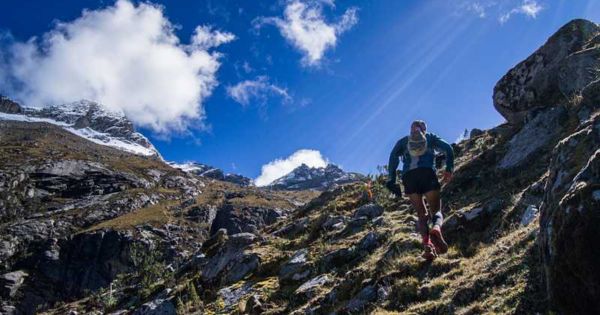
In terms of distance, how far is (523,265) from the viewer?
7.69 meters

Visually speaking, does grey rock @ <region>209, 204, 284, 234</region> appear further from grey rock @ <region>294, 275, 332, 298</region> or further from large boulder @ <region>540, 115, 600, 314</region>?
large boulder @ <region>540, 115, 600, 314</region>

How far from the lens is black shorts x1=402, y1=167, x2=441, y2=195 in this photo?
10625 mm

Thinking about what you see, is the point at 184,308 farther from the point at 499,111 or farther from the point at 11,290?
the point at 11,290

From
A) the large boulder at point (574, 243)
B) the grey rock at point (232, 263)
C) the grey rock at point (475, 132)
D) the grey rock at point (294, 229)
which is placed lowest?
the large boulder at point (574, 243)

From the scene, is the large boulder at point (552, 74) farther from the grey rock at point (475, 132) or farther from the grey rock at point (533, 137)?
the grey rock at point (475, 132)

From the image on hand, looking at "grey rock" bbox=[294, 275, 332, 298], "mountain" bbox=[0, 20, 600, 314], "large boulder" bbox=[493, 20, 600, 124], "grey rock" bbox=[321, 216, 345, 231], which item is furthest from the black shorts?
"large boulder" bbox=[493, 20, 600, 124]

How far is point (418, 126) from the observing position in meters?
11.5

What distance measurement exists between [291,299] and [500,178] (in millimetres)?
8977

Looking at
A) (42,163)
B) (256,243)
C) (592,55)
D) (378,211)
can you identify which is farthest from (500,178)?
(42,163)

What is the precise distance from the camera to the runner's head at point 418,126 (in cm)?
1143

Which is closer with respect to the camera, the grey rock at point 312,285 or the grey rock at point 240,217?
the grey rock at point 312,285

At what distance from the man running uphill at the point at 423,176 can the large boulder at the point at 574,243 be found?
3.52 meters

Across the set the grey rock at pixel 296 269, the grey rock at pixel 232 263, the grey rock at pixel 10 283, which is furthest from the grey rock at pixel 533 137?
the grey rock at pixel 10 283

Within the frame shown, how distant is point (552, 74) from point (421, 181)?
13.4 metres
